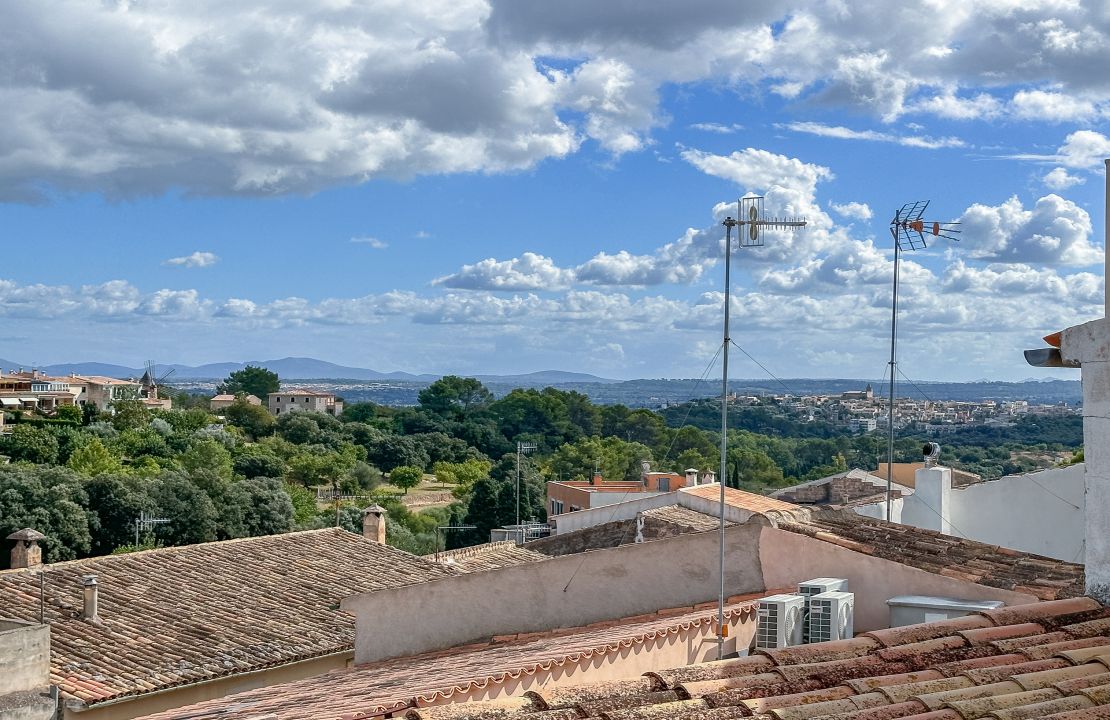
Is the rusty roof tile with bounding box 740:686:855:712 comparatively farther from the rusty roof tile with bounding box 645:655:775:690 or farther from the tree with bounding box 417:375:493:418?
the tree with bounding box 417:375:493:418

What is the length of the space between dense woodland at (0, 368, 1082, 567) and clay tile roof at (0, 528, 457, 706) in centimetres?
1169

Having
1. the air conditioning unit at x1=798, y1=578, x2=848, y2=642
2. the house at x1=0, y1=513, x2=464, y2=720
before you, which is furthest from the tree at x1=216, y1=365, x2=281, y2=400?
the air conditioning unit at x1=798, y1=578, x2=848, y2=642

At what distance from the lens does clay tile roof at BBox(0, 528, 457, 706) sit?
14406 millimetres

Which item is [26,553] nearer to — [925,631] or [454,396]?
[925,631]

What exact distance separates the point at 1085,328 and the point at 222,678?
1243cm

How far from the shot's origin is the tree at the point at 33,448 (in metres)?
59.5

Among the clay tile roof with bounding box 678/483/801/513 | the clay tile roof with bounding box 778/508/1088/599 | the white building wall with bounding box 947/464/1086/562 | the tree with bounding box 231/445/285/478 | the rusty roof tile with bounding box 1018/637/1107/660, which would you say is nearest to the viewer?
the rusty roof tile with bounding box 1018/637/1107/660

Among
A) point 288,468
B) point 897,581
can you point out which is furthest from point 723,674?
point 288,468

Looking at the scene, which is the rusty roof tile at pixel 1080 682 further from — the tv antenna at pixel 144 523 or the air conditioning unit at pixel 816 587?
the tv antenna at pixel 144 523

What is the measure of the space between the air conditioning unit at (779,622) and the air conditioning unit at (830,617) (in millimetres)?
89

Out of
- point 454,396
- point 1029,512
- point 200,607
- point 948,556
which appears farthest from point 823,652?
point 454,396

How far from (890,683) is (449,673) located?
10.8 feet

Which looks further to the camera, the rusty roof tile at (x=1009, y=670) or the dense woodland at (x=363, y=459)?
the dense woodland at (x=363, y=459)

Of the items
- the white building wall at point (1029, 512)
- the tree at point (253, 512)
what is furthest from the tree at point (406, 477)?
the white building wall at point (1029, 512)
